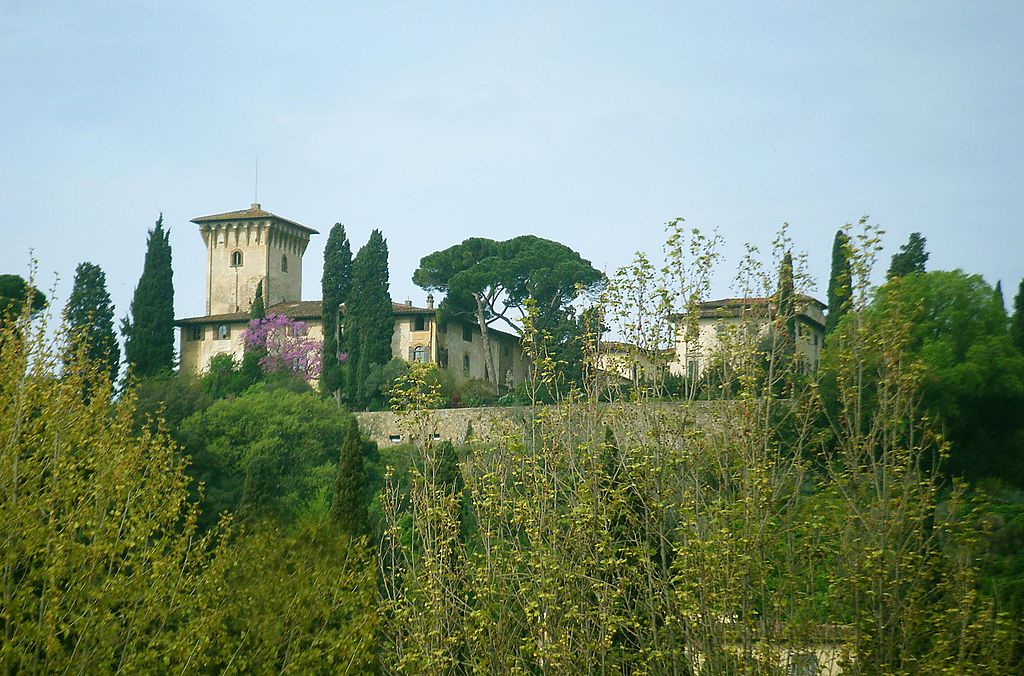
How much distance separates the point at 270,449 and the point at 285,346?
42.2 feet

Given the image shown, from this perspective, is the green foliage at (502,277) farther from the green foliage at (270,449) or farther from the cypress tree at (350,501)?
the cypress tree at (350,501)

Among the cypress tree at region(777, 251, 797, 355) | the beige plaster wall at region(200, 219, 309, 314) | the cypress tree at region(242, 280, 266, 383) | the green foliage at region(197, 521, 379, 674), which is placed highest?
the beige plaster wall at region(200, 219, 309, 314)

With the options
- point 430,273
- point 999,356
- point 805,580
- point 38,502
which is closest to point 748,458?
point 805,580

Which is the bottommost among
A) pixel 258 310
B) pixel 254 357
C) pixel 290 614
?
pixel 290 614

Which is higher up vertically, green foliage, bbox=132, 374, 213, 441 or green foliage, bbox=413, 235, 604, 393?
green foliage, bbox=413, 235, 604, 393

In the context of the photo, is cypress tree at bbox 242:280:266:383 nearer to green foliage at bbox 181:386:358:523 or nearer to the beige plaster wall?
green foliage at bbox 181:386:358:523

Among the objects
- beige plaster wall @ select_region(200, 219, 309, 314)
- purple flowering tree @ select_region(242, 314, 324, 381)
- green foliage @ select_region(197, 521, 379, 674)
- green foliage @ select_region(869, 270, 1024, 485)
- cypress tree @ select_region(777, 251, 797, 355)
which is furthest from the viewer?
beige plaster wall @ select_region(200, 219, 309, 314)

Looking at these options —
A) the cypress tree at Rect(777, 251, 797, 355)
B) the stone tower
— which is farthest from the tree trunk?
the cypress tree at Rect(777, 251, 797, 355)

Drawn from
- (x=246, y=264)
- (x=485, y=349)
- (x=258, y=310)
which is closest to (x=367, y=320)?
(x=485, y=349)

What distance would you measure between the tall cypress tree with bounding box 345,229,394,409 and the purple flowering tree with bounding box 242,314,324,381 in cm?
312

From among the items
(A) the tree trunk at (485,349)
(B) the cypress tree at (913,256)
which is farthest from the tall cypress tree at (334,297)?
(B) the cypress tree at (913,256)

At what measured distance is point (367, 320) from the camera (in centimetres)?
4572

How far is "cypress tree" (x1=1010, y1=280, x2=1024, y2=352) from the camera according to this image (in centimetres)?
3183

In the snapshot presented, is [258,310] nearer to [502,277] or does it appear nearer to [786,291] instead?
[502,277]
